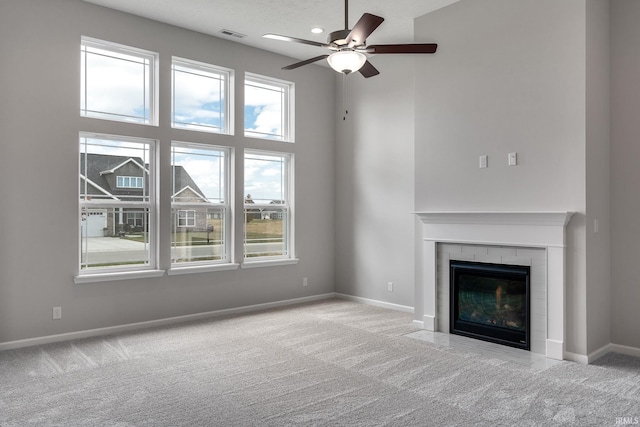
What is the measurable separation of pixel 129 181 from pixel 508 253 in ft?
12.7

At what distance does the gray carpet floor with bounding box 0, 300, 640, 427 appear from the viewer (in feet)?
8.99

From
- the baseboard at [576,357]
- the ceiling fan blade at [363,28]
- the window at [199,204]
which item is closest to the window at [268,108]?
the window at [199,204]

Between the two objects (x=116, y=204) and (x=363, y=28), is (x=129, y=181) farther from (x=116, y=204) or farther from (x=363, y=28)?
(x=363, y=28)

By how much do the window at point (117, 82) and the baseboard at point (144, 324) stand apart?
2.16 meters

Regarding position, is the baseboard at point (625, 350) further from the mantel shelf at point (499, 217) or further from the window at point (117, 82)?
the window at point (117, 82)

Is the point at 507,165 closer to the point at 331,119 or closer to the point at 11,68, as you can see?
the point at 331,119

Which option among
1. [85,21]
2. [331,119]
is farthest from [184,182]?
[331,119]

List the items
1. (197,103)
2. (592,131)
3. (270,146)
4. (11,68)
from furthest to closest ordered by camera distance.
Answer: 1. (270,146)
2. (197,103)
3. (11,68)
4. (592,131)

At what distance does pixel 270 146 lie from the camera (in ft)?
19.3

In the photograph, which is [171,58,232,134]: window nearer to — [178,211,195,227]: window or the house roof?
the house roof

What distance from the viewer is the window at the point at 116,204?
459 centimetres

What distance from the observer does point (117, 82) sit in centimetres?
478

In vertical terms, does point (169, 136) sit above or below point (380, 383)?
above

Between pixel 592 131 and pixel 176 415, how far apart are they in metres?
3.76
